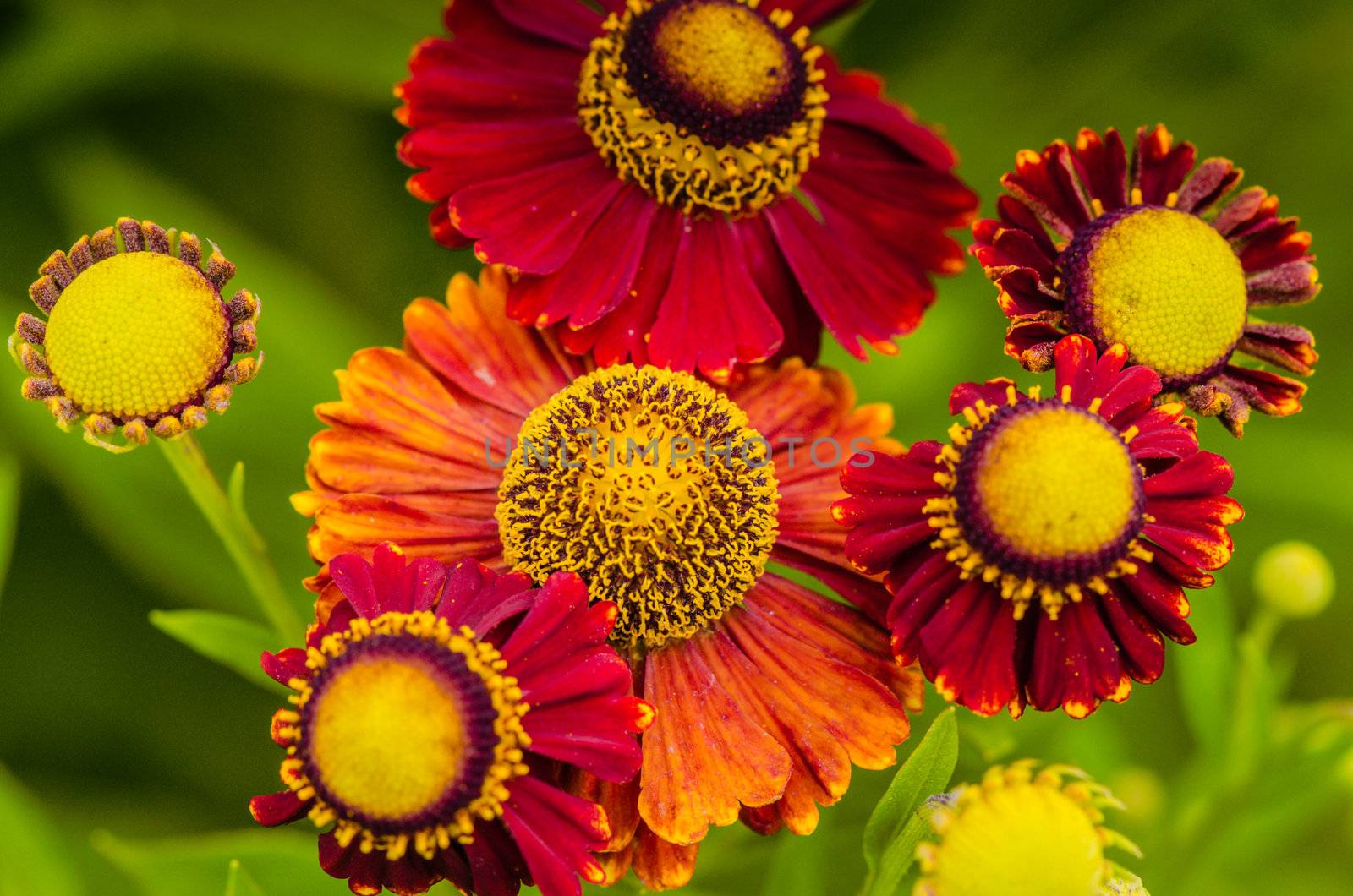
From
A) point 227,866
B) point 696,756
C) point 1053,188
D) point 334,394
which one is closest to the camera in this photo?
point 696,756

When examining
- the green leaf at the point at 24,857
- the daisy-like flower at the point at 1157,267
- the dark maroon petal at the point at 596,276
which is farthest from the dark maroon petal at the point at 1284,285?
the green leaf at the point at 24,857

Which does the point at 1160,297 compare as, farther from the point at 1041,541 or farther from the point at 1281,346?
the point at 1041,541

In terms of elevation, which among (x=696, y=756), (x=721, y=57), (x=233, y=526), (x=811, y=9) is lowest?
(x=696, y=756)

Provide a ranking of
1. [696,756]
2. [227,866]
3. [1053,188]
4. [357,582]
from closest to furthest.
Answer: [357,582] < [696,756] < [1053,188] < [227,866]

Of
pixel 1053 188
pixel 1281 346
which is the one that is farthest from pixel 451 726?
pixel 1281 346

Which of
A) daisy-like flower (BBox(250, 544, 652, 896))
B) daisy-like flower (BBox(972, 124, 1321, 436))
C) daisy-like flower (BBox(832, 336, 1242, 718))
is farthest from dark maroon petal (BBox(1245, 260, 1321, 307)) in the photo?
daisy-like flower (BBox(250, 544, 652, 896))

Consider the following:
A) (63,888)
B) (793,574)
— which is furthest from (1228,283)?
(63,888)
